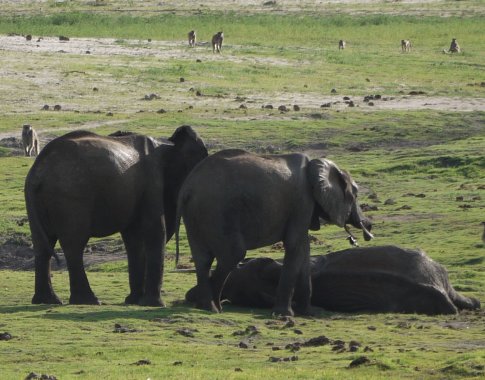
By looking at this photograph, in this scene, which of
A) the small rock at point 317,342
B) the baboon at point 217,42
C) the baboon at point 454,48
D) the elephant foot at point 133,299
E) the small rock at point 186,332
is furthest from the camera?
the baboon at point 454,48

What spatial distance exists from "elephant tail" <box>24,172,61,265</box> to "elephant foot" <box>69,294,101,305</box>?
506mm

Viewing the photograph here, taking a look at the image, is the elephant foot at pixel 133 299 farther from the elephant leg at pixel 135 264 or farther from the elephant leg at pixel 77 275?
the elephant leg at pixel 77 275

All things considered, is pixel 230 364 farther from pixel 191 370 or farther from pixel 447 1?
pixel 447 1

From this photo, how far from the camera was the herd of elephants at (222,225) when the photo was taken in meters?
16.7

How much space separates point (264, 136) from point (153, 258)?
1716 centimetres

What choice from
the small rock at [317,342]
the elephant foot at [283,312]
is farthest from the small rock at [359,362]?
the elephant foot at [283,312]

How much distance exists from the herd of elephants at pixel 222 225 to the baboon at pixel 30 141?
1398 centimetres

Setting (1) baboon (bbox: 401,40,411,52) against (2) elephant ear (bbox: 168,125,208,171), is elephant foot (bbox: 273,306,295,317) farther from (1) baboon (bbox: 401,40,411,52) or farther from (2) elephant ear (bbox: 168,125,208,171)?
(1) baboon (bbox: 401,40,411,52)

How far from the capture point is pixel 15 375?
1220cm

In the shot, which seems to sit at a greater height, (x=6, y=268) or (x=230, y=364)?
(x=230, y=364)

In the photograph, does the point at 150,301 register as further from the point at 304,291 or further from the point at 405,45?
the point at 405,45

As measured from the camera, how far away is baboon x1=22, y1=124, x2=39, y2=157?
3134cm

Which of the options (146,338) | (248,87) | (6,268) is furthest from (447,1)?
(146,338)

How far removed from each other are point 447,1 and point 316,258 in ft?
271
